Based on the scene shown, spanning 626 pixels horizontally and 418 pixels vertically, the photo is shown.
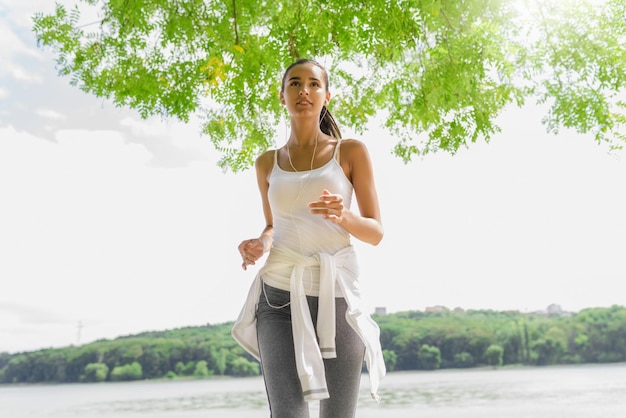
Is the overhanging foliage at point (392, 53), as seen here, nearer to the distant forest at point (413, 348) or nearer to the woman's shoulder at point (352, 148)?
the woman's shoulder at point (352, 148)

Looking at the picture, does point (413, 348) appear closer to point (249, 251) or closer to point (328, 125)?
point (328, 125)

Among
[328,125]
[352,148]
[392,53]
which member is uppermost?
[392,53]

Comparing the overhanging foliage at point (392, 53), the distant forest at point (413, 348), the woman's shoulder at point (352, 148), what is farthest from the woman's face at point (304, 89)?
the distant forest at point (413, 348)

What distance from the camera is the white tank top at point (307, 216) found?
154cm

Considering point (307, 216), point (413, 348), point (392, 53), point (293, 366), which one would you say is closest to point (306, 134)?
point (307, 216)

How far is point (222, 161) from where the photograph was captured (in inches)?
142

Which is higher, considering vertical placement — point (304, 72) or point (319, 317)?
point (304, 72)

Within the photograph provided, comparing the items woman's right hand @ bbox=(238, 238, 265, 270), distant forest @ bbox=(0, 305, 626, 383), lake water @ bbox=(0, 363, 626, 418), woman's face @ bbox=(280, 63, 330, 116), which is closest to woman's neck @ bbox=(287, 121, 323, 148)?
woman's face @ bbox=(280, 63, 330, 116)

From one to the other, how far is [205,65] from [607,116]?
181cm

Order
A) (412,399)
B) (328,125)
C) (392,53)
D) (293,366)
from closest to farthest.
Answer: (293,366) → (328,125) → (392,53) → (412,399)

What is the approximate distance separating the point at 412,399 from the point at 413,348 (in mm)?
1010

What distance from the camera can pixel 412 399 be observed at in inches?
472

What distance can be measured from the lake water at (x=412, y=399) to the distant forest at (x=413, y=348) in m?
0.45

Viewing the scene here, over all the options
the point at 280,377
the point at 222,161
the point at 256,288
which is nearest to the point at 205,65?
the point at 222,161
